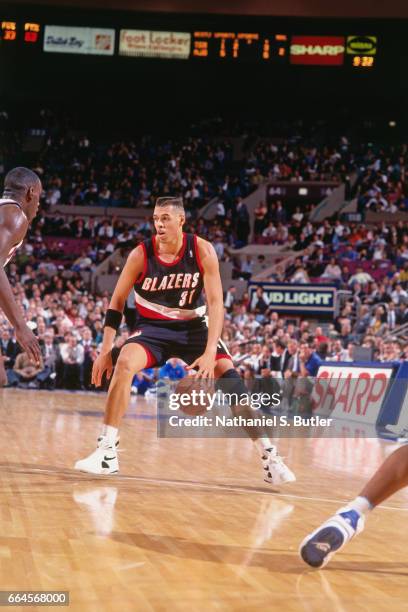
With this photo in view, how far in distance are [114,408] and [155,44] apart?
80.0 feet

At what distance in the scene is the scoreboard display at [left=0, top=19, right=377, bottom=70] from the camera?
27.6 metres

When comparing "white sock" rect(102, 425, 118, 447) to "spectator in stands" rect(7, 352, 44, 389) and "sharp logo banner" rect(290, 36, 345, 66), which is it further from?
"sharp logo banner" rect(290, 36, 345, 66)

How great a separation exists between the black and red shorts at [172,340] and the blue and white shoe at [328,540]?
8.26 ft

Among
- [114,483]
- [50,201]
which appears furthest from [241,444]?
[50,201]

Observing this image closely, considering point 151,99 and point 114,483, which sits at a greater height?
point 151,99

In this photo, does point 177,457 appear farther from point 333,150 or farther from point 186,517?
point 333,150

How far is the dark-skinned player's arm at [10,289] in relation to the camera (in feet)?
11.7

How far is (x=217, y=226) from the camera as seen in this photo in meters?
24.9

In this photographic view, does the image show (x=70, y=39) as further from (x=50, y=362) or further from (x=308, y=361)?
(x=308, y=361)

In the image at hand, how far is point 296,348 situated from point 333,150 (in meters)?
17.1

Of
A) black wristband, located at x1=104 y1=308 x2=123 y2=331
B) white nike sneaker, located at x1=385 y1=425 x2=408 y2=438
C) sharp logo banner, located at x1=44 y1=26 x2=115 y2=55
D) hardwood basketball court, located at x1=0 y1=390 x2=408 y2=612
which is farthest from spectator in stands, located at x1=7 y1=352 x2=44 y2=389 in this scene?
sharp logo banner, located at x1=44 y1=26 x2=115 y2=55

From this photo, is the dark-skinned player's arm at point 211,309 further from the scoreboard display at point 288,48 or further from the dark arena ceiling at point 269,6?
the scoreboard display at point 288,48

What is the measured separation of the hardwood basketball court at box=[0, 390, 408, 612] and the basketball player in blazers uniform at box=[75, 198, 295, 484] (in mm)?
289

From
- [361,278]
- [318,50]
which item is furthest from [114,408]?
[318,50]
